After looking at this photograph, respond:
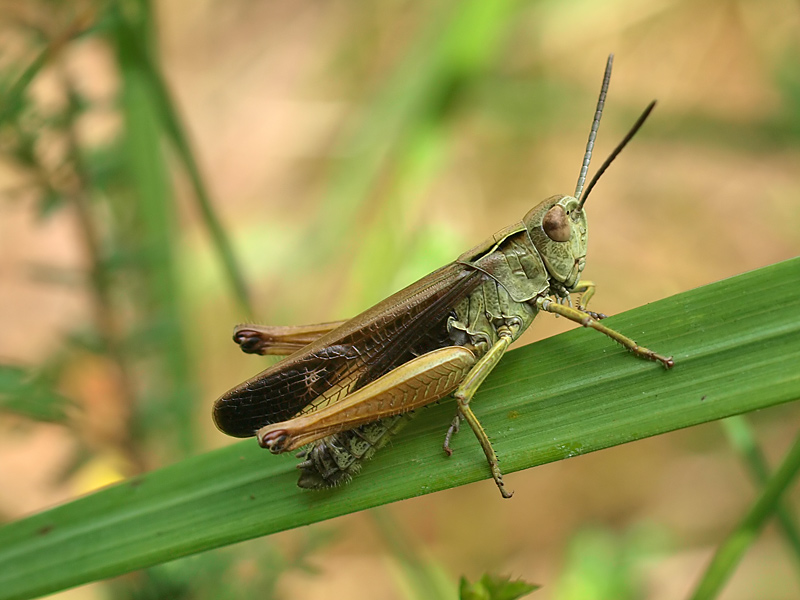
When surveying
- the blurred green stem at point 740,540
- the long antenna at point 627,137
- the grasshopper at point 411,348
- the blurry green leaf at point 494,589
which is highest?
the long antenna at point 627,137

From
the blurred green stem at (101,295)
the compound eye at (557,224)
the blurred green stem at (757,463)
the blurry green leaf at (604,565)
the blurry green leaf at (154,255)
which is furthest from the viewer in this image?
the blurry green leaf at (604,565)

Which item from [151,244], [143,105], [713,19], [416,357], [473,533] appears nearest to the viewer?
[416,357]

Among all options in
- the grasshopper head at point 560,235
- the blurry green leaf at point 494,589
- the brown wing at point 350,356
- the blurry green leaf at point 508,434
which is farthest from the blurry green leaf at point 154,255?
the blurry green leaf at point 494,589

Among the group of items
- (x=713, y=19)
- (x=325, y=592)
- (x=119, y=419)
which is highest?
(x=713, y=19)

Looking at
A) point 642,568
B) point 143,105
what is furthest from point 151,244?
point 642,568

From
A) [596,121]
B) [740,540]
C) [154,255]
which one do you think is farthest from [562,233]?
[154,255]

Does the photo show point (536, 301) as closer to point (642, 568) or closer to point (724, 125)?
point (642, 568)

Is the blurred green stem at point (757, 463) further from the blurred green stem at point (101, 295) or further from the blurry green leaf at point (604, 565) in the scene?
the blurred green stem at point (101, 295)
